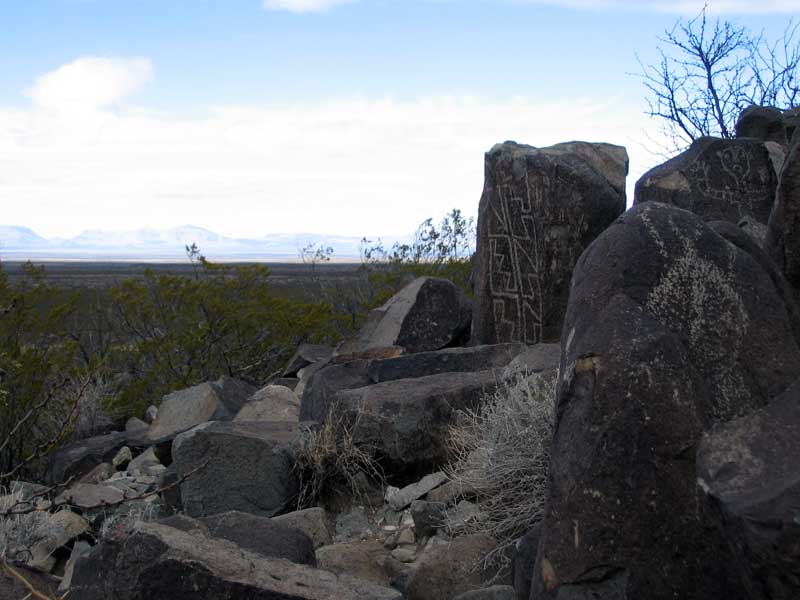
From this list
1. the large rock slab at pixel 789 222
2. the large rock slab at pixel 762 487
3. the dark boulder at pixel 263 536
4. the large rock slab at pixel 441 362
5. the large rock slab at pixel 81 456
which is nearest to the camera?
the large rock slab at pixel 762 487

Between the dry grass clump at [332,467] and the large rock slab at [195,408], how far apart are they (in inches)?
94.4

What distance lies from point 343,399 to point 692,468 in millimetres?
4148

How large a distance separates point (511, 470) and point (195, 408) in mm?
4759

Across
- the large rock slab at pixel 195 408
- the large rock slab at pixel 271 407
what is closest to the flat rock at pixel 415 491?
the large rock slab at pixel 271 407

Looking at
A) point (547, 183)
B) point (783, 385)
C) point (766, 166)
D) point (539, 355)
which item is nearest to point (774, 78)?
point (766, 166)

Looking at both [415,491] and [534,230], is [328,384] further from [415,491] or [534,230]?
[534,230]

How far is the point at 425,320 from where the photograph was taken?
10.7 metres

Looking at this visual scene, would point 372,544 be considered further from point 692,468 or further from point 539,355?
point 692,468

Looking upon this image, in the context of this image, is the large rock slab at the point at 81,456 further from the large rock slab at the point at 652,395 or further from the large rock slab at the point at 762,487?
the large rock slab at the point at 762,487

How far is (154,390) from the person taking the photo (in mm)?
12133

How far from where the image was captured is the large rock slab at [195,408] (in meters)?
9.09

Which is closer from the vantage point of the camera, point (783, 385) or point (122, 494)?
point (783, 385)

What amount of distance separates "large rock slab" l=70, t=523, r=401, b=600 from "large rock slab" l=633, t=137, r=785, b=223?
27.2 ft

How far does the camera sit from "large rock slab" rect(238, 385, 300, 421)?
899 cm
